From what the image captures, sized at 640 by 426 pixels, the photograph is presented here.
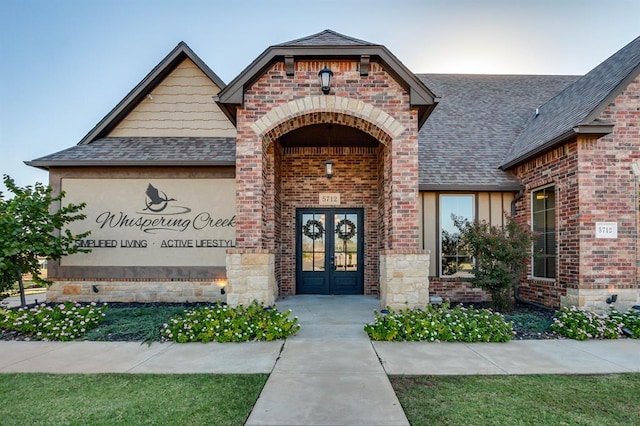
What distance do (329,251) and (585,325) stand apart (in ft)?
19.0

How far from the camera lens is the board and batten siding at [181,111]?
9.96m

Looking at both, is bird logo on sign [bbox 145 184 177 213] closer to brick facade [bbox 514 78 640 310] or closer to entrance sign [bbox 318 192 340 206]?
entrance sign [bbox 318 192 340 206]

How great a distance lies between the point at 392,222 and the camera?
6.97m

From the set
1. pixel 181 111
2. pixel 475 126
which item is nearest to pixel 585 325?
pixel 475 126

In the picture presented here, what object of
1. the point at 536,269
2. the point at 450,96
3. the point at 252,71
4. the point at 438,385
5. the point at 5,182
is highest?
the point at 450,96

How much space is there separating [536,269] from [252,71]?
7.56 meters

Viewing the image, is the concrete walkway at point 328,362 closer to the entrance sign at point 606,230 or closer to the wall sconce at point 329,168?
the entrance sign at point 606,230

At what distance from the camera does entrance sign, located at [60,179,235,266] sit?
9125 mm

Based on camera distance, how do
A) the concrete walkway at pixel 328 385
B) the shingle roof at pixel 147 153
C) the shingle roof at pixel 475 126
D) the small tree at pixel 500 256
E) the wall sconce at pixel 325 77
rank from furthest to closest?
1. the shingle roof at pixel 475 126
2. the shingle roof at pixel 147 153
3. the small tree at pixel 500 256
4. the wall sconce at pixel 325 77
5. the concrete walkway at pixel 328 385

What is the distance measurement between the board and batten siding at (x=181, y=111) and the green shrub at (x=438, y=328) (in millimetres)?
6598

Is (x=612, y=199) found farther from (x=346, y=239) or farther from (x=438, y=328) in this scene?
→ (x=346, y=239)

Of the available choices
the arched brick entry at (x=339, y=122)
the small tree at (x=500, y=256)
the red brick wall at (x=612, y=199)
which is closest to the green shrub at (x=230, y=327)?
the arched brick entry at (x=339, y=122)

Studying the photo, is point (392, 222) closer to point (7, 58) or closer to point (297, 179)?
point (297, 179)

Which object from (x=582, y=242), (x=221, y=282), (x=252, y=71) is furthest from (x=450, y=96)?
(x=221, y=282)
